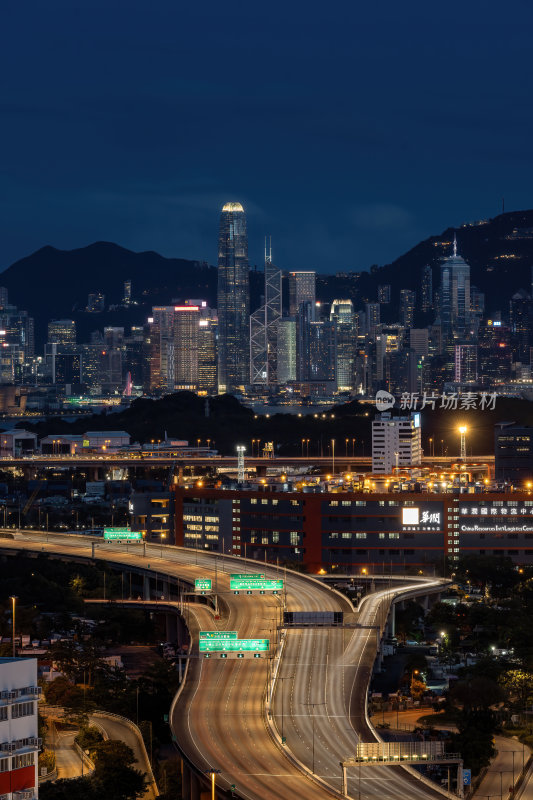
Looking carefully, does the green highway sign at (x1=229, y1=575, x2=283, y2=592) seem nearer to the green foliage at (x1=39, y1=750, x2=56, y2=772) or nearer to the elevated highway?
the elevated highway

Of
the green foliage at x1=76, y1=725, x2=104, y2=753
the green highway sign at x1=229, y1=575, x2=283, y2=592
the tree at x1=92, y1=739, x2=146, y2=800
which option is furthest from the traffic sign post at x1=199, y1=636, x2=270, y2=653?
the green highway sign at x1=229, y1=575, x2=283, y2=592

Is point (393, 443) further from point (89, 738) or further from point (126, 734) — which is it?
point (89, 738)

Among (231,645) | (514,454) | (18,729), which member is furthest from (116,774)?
(514,454)

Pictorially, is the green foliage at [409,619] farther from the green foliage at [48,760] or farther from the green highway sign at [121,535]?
the green foliage at [48,760]

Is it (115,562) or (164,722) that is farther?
(115,562)

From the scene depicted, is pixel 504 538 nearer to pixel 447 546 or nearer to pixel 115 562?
pixel 447 546

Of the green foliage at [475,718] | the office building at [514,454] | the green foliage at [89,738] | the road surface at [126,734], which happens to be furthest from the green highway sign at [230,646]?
the office building at [514,454]

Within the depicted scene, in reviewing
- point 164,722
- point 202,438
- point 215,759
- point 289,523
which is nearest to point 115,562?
point 289,523
